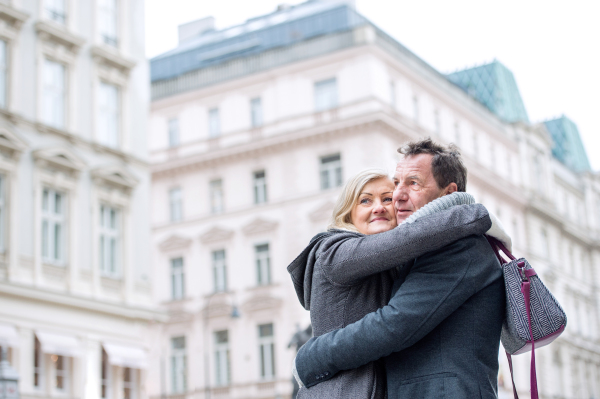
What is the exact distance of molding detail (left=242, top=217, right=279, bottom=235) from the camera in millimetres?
38344

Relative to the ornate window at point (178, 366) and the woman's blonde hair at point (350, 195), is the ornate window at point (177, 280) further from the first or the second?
the woman's blonde hair at point (350, 195)

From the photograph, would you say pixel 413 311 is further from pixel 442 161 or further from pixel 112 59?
pixel 112 59

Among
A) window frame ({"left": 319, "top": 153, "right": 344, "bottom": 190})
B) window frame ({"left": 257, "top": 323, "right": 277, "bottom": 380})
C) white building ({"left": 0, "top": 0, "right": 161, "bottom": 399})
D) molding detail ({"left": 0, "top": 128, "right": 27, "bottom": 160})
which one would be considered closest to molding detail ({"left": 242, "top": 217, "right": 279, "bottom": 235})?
window frame ({"left": 319, "top": 153, "right": 344, "bottom": 190})

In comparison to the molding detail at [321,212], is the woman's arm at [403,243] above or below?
below

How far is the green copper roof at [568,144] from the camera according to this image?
6588 centimetres

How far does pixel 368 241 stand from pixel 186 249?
36.9 meters

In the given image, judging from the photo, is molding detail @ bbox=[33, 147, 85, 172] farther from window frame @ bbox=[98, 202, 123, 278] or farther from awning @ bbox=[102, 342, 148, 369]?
awning @ bbox=[102, 342, 148, 369]

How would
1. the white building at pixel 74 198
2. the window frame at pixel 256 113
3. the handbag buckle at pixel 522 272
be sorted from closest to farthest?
the handbag buckle at pixel 522 272 < the white building at pixel 74 198 < the window frame at pixel 256 113

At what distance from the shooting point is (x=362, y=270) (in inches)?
140

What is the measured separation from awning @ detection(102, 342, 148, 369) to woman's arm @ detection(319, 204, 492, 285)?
21719mm

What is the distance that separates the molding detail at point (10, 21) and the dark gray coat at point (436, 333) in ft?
67.8

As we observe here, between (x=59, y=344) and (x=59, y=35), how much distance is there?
26.3 ft

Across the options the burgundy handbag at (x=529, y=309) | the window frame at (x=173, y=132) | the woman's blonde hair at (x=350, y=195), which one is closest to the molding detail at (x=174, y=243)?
the window frame at (x=173, y=132)

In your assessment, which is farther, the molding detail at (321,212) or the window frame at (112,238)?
the molding detail at (321,212)
